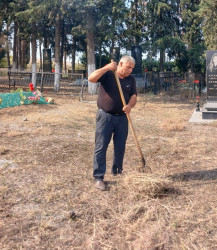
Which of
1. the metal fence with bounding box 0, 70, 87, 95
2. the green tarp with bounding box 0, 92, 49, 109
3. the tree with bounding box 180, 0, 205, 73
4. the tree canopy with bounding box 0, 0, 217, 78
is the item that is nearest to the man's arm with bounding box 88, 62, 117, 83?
the green tarp with bounding box 0, 92, 49, 109

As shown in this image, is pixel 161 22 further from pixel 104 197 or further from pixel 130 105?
pixel 104 197

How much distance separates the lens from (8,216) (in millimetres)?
3385

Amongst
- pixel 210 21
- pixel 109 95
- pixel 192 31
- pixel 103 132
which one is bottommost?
pixel 103 132

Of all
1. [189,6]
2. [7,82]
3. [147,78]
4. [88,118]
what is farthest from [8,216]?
[189,6]

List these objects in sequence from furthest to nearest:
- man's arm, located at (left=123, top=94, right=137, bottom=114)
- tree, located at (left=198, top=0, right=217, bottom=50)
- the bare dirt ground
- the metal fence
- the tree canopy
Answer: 1. tree, located at (left=198, top=0, right=217, bottom=50)
2. the metal fence
3. the tree canopy
4. man's arm, located at (left=123, top=94, right=137, bottom=114)
5. the bare dirt ground

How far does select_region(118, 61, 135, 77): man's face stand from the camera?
13.3 feet

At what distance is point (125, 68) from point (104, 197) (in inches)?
64.6

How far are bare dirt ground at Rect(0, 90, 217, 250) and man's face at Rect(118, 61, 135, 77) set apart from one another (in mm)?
1319

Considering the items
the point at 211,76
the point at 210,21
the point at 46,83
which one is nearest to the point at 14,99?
the point at 46,83

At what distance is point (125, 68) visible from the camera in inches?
161

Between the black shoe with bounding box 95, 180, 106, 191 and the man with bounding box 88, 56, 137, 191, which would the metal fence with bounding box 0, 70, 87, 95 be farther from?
the black shoe with bounding box 95, 180, 106, 191

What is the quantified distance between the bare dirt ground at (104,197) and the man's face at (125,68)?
4.33 ft

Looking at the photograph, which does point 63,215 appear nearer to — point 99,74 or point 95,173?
point 95,173

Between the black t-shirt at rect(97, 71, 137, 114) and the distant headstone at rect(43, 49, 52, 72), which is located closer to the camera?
the black t-shirt at rect(97, 71, 137, 114)
